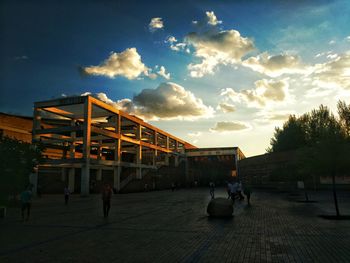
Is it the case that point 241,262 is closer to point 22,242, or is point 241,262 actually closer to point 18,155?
point 22,242

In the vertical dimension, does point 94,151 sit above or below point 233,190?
above

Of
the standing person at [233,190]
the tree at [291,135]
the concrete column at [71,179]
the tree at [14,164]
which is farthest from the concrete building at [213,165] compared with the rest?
the tree at [14,164]

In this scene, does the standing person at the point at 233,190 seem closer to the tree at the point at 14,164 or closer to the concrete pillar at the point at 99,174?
the tree at the point at 14,164

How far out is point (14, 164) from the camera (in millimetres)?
20672

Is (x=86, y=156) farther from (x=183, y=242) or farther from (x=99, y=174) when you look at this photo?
(x=183, y=242)

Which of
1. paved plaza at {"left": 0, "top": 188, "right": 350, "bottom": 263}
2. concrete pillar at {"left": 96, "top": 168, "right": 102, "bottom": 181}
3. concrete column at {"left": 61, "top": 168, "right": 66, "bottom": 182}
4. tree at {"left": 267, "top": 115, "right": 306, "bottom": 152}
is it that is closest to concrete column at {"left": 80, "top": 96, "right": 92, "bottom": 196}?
concrete pillar at {"left": 96, "top": 168, "right": 102, "bottom": 181}

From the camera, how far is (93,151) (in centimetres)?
6269

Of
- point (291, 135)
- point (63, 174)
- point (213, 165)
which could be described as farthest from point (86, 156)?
point (213, 165)

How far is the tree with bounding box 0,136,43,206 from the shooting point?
19.6 metres

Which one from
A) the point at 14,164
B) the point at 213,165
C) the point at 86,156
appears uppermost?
the point at 86,156

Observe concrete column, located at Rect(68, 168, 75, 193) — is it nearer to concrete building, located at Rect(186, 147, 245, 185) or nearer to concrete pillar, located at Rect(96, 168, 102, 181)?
concrete pillar, located at Rect(96, 168, 102, 181)

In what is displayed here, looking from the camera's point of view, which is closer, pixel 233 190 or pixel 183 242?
pixel 183 242

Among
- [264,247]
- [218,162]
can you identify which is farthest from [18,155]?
[218,162]

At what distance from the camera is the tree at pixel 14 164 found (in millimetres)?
19562
